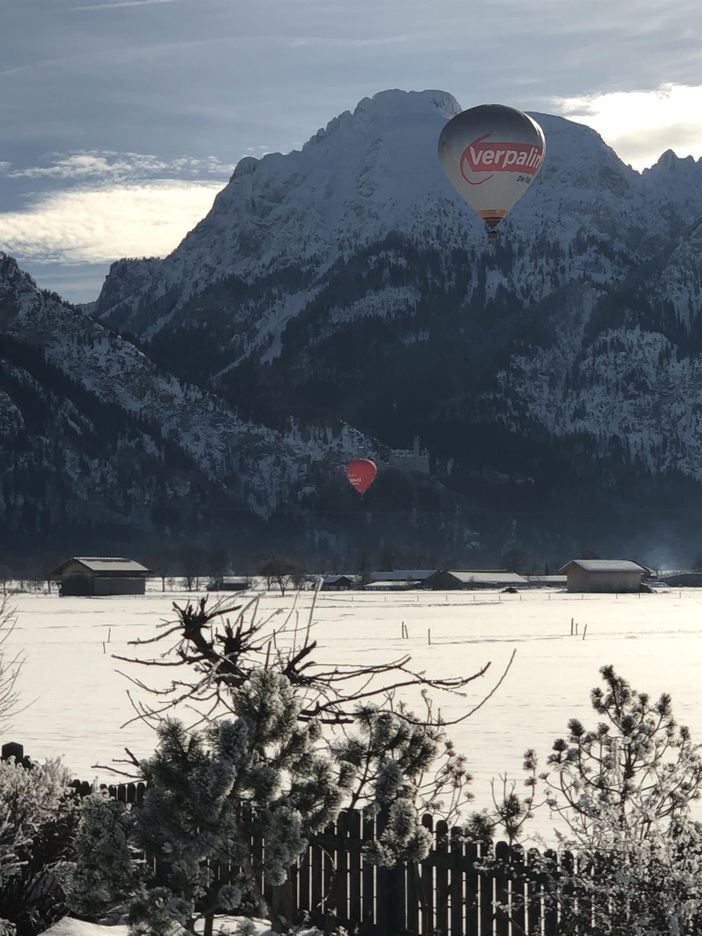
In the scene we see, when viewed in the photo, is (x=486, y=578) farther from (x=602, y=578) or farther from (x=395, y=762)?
(x=395, y=762)

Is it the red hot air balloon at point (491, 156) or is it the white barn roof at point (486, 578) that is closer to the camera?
the red hot air balloon at point (491, 156)

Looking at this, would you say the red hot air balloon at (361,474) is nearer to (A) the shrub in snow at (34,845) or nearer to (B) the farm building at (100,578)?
(B) the farm building at (100,578)

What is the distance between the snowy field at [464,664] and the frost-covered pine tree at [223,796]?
8.32 metres

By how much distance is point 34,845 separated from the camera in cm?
1062

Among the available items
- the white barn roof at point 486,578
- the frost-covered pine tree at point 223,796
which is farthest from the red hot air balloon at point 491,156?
the white barn roof at point 486,578

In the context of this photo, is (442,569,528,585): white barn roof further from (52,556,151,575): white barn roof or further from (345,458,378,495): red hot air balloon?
(52,556,151,575): white barn roof

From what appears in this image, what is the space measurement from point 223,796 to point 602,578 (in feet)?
530

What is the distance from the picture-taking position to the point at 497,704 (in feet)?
100

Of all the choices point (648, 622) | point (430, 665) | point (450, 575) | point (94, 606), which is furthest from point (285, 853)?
point (450, 575)

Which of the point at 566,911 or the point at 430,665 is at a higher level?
the point at 566,911

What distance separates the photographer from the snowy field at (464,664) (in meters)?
24.0

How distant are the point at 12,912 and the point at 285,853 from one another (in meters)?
4.66

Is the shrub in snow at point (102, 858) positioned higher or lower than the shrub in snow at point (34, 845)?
higher

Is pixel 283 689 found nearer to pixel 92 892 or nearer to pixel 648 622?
pixel 92 892
